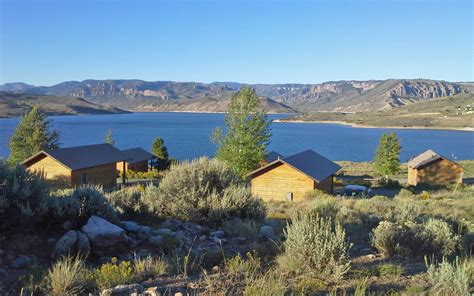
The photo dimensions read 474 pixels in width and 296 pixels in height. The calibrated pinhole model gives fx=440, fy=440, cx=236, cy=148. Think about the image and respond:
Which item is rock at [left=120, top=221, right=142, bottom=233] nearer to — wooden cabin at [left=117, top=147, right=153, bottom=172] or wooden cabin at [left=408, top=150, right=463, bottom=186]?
wooden cabin at [left=408, top=150, right=463, bottom=186]

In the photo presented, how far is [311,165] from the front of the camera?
2884 centimetres

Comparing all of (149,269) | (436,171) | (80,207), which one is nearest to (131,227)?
(80,207)

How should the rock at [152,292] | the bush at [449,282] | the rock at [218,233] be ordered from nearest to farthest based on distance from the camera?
the rock at [152,292]
the bush at [449,282]
the rock at [218,233]

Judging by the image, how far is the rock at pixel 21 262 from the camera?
18.1 ft

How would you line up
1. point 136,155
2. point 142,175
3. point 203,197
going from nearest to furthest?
1. point 203,197
2. point 142,175
3. point 136,155

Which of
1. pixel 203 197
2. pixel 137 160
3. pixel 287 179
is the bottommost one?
pixel 137 160

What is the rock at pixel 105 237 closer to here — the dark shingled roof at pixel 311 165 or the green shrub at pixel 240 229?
the green shrub at pixel 240 229

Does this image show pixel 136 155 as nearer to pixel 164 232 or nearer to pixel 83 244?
pixel 164 232

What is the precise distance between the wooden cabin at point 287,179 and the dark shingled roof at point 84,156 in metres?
11.5

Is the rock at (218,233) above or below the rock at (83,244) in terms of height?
below

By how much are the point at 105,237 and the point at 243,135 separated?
2501 centimetres

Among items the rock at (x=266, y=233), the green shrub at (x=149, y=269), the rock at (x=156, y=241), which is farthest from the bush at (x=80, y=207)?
the rock at (x=266, y=233)

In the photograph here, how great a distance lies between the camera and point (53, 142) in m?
44.4

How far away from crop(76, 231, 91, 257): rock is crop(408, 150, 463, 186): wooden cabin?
37.0 meters
